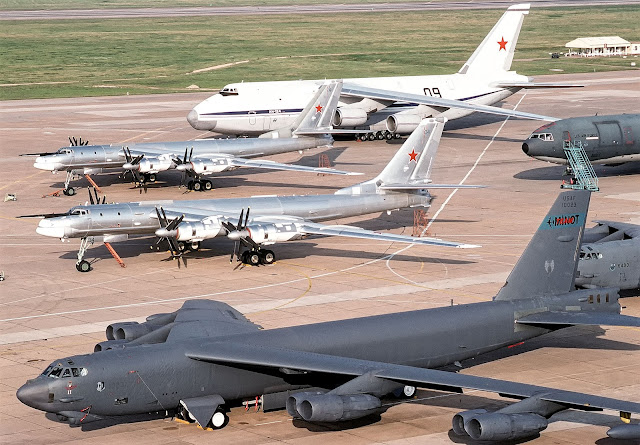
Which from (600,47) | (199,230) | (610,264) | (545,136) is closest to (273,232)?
(199,230)

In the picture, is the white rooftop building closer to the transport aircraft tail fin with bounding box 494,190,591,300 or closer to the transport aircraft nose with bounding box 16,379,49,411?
the transport aircraft tail fin with bounding box 494,190,591,300

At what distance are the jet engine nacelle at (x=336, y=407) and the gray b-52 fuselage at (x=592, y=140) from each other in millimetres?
39937

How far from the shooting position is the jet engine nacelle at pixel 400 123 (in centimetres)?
8194

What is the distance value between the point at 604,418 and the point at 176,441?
1147 cm

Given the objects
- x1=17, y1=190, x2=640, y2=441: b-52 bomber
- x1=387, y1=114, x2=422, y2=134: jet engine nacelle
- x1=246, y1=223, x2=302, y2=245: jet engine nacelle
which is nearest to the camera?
x1=17, y1=190, x2=640, y2=441: b-52 bomber

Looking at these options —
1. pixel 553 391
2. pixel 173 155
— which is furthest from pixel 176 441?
pixel 173 155

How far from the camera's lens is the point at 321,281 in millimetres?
46062

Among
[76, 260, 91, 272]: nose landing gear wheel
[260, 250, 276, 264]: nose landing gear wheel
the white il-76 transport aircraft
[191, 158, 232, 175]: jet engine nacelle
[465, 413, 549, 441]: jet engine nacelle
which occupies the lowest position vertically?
[465, 413, 549, 441]: jet engine nacelle

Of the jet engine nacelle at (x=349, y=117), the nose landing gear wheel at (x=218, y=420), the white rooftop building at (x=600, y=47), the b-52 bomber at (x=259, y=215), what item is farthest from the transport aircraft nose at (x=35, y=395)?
the white rooftop building at (x=600, y=47)

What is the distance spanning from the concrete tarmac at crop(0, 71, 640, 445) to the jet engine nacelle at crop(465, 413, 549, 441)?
1831 millimetres

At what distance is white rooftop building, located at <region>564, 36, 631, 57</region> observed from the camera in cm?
14925

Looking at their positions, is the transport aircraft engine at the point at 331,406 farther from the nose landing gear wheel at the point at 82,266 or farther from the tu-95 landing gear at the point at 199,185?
the tu-95 landing gear at the point at 199,185

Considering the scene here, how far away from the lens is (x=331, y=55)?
146750 millimetres

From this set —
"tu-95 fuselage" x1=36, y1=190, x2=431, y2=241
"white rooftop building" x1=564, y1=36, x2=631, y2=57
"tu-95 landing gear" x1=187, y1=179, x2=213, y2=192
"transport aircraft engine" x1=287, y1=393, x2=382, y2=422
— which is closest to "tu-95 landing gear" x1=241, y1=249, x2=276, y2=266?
"tu-95 fuselage" x1=36, y1=190, x2=431, y2=241
